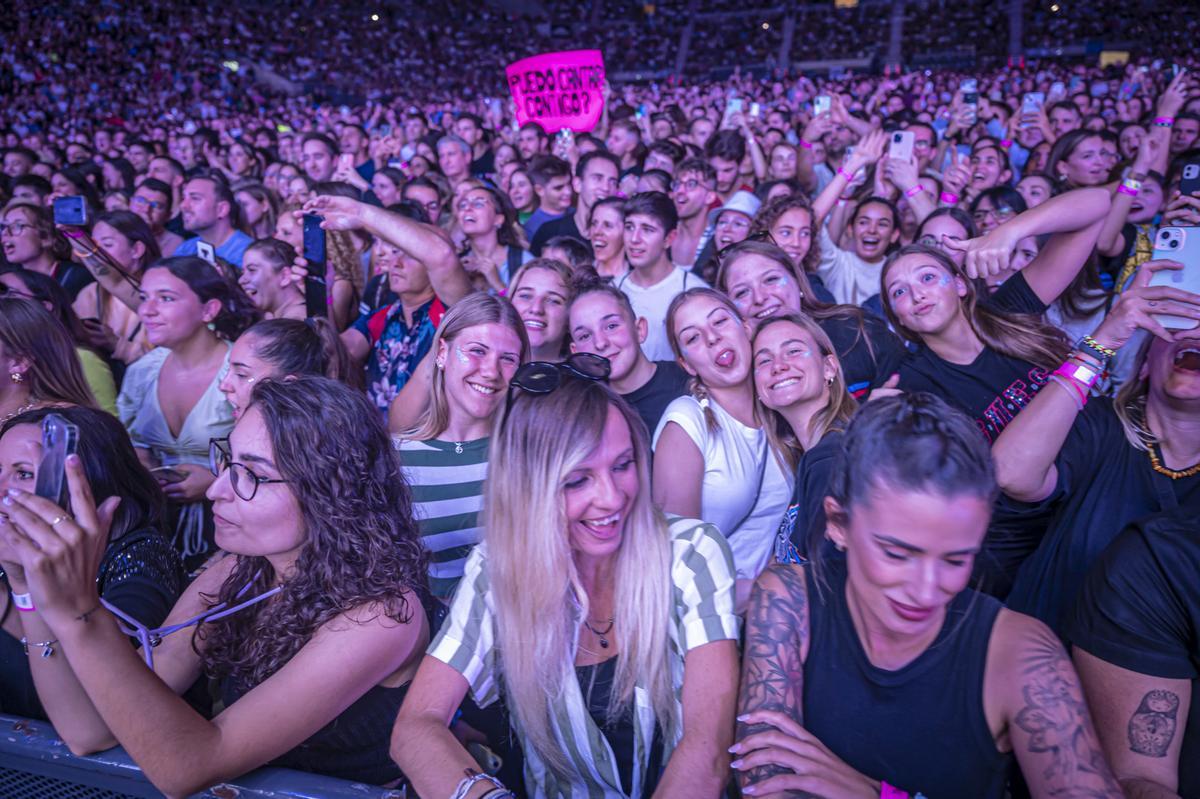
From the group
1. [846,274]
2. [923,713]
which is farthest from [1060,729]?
[846,274]

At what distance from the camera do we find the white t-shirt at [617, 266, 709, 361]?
4.21 m

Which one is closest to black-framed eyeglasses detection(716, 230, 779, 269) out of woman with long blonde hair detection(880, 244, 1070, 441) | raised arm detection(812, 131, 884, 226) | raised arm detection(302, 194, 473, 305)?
woman with long blonde hair detection(880, 244, 1070, 441)

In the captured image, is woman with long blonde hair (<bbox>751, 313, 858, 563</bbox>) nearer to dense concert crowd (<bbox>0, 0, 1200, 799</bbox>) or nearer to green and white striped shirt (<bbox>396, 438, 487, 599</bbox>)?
dense concert crowd (<bbox>0, 0, 1200, 799</bbox>)

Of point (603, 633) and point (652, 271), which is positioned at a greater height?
point (652, 271)

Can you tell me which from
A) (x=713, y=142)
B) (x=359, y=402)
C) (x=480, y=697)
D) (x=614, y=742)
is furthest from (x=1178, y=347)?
(x=713, y=142)

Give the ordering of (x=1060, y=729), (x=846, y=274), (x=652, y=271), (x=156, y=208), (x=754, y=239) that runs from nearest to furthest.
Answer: (x=1060, y=729) < (x=754, y=239) < (x=652, y=271) < (x=846, y=274) < (x=156, y=208)

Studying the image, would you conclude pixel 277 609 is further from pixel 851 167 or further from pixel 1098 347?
pixel 851 167

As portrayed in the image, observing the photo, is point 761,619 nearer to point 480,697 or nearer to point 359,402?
point 480,697

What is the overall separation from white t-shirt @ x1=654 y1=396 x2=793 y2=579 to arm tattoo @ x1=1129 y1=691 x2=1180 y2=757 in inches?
50.0

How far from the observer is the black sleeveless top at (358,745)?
184 centimetres

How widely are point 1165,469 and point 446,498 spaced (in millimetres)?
2031

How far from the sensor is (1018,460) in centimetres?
213

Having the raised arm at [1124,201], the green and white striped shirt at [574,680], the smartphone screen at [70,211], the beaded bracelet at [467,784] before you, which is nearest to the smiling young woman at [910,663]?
the green and white striped shirt at [574,680]

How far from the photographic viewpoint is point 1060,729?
56.9 inches
